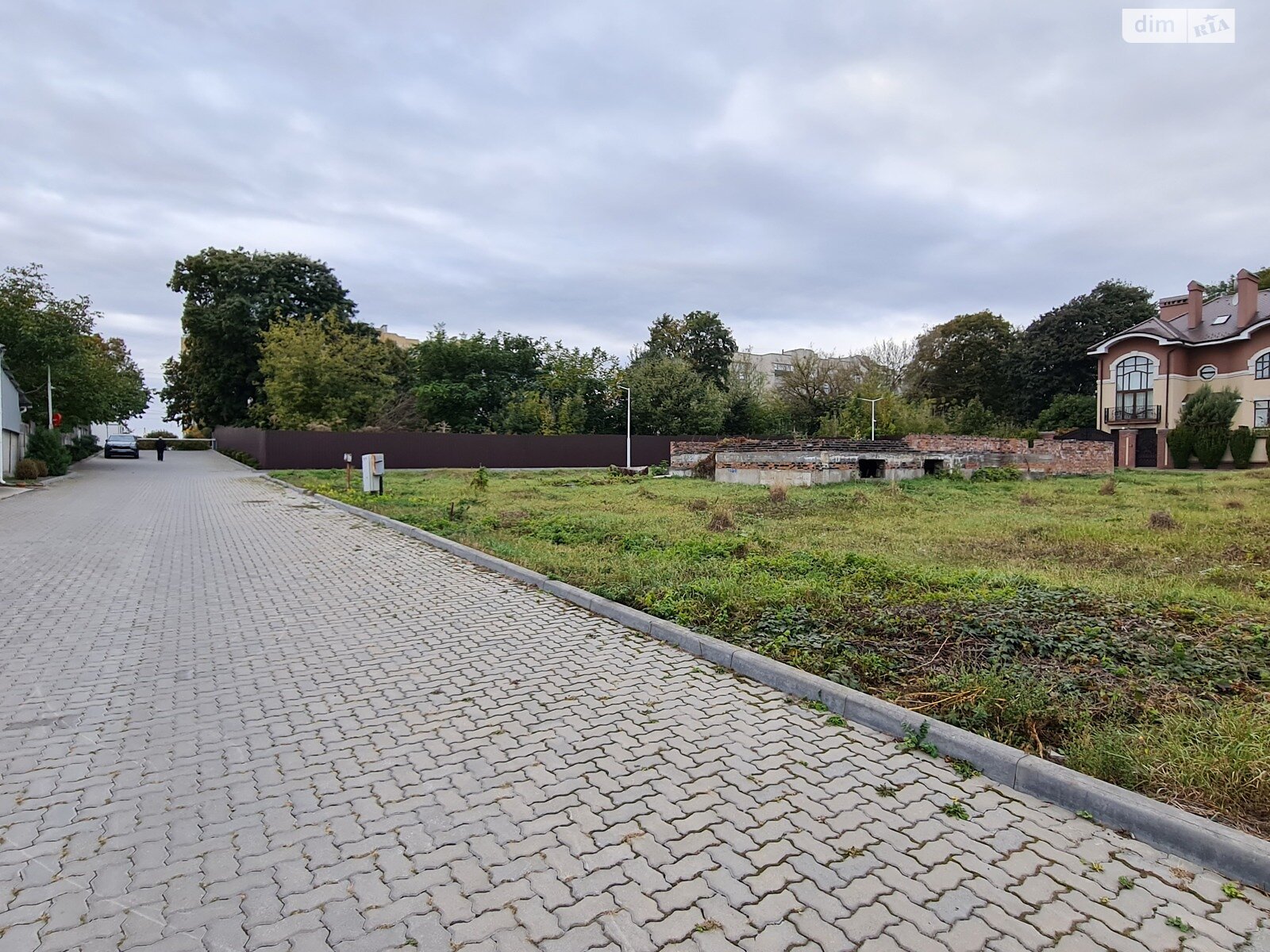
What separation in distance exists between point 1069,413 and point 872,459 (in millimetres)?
34241

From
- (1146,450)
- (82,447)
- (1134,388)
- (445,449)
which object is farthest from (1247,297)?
(82,447)

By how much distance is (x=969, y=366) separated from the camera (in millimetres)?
53250

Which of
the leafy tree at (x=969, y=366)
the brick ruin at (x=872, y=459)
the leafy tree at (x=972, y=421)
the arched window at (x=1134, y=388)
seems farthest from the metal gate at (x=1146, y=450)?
the brick ruin at (x=872, y=459)

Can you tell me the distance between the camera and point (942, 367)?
53.7m

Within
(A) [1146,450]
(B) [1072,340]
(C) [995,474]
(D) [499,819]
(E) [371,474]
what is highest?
(B) [1072,340]

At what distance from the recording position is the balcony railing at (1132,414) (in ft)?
134

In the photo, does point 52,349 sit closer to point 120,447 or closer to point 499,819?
point 120,447

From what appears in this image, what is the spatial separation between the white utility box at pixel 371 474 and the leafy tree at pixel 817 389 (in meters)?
33.1

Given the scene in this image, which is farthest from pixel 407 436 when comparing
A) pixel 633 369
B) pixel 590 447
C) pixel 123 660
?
pixel 123 660

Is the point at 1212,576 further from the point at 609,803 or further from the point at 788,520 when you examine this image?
the point at 609,803

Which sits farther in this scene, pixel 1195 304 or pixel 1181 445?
pixel 1195 304

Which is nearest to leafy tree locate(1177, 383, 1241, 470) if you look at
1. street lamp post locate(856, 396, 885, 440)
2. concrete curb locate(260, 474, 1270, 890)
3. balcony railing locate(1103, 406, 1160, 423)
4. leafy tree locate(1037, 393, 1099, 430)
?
balcony railing locate(1103, 406, 1160, 423)

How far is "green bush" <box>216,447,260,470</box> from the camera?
31.5 meters

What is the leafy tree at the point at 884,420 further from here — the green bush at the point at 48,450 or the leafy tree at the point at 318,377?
the green bush at the point at 48,450
